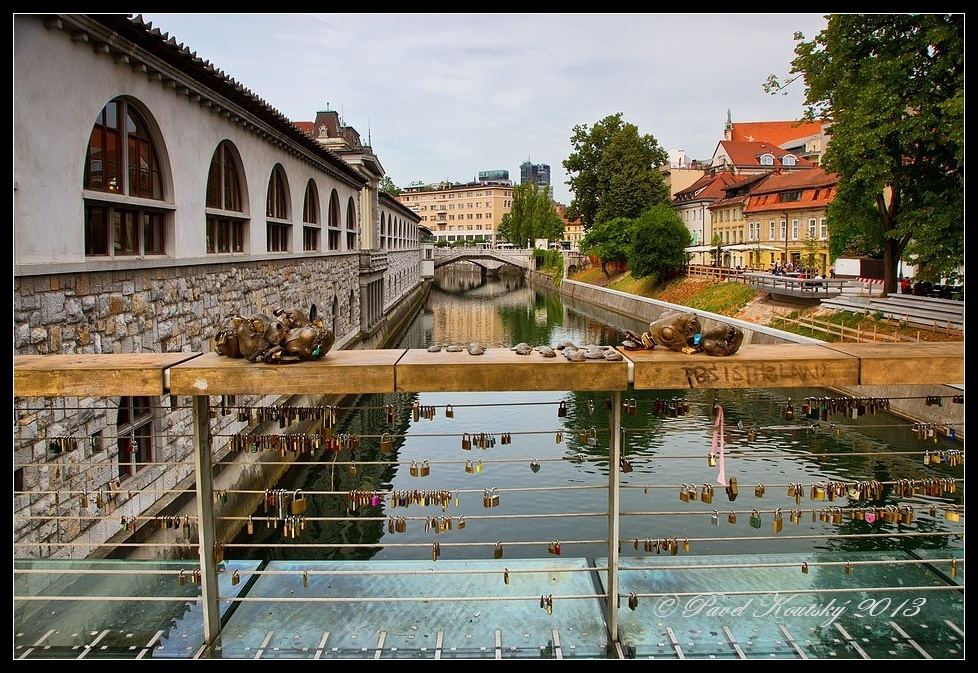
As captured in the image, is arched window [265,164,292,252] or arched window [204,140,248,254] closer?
arched window [204,140,248,254]

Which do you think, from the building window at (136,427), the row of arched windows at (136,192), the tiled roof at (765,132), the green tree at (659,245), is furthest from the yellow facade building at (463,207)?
the building window at (136,427)

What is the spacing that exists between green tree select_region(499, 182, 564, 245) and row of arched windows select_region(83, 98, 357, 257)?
82.3m

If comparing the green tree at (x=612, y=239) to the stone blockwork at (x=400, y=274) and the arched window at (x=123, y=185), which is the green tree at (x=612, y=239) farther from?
the arched window at (x=123, y=185)

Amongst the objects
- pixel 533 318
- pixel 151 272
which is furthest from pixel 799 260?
pixel 151 272

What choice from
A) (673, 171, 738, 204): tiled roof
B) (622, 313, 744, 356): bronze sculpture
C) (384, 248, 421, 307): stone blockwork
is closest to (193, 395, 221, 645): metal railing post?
(622, 313, 744, 356): bronze sculpture

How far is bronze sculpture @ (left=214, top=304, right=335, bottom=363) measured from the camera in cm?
466

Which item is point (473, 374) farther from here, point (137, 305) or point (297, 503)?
point (137, 305)

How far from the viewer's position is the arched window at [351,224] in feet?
106

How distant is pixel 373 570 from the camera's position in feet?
20.0

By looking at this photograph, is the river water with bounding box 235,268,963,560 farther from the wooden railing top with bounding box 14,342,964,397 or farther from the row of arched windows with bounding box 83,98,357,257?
the row of arched windows with bounding box 83,98,357,257

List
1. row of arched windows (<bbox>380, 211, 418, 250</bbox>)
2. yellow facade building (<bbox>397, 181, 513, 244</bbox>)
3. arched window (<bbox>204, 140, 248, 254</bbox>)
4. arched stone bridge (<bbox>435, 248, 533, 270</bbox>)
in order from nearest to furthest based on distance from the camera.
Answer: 1. arched window (<bbox>204, 140, 248, 254</bbox>)
2. row of arched windows (<bbox>380, 211, 418, 250</bbox>)
3. arched stone bridge (<bbox>435, 248, 533, 270</bbox>)
4. yellow facade building (<bbox>397, 181, 513, 244</bbox>)
